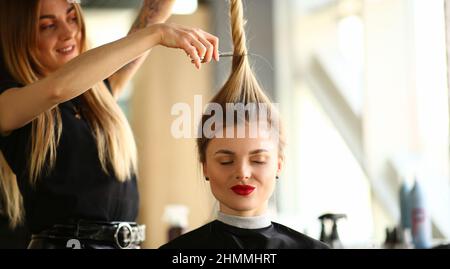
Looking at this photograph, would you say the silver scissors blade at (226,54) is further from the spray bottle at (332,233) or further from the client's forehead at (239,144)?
the spray bottle at (332,233)

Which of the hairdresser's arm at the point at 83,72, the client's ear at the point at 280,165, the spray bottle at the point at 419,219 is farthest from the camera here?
the spray bottle at the point at 419,219

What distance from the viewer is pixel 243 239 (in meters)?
1.39

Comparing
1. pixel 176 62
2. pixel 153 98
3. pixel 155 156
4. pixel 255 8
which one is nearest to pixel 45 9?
pixel 176 62

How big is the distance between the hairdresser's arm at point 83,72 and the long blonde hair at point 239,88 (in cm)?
6

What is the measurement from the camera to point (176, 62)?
5.24 ft

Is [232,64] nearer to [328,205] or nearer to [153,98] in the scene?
[328,205]

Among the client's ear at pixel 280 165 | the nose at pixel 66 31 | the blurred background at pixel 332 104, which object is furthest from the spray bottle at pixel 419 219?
the nose at pixel 66 31

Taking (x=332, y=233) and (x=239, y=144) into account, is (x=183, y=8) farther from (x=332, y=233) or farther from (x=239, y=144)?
(x=332, y=233)

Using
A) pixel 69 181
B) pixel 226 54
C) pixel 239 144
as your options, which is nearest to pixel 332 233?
pixel 239 144

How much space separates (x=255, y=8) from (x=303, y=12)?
290 millimetres

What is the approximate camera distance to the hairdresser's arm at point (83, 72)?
129 cm

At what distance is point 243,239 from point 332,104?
0.51 meters

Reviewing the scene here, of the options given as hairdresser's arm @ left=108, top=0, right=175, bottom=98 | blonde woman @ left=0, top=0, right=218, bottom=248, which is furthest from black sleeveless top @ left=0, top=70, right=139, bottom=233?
hairdresser's arm @ left=108, top=0, right=175, bottom=98

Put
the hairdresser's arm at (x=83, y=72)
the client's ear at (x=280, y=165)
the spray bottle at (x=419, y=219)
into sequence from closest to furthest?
the hairdresser's arm at (x=83, y=72), the client's ear at (x=280, y=165), the spray bottle at (x=419, y=219)
